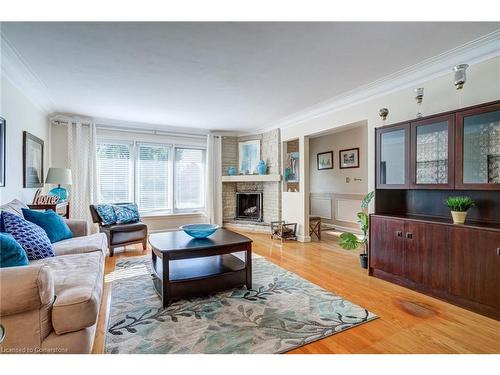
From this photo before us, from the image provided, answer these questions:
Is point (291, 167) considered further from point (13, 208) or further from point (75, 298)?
point (75, 298)

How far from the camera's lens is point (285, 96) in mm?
3713

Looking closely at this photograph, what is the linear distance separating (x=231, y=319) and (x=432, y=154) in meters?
2.45

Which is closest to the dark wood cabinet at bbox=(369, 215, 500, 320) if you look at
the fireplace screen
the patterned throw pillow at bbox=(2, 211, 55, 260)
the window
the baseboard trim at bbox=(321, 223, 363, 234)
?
the baseboard trim at bbox=(321, 223, 363, 234)

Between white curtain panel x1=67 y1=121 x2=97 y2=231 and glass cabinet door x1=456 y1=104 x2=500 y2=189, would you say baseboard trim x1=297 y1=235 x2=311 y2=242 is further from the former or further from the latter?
white curtain panel x1=67 y1=121 x2=97 y2=231

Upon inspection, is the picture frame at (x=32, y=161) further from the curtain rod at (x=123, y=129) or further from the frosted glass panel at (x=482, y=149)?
the frosted glass panel at (x=482, y=149)

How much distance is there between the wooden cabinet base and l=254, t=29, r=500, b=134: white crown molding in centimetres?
219

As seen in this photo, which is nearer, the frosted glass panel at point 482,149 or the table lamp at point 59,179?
the frosted glass panel at point 482,149

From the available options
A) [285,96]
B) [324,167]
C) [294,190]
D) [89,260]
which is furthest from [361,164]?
[89,260]

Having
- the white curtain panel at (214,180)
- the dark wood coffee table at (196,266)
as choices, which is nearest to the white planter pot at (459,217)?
the dark wood coffee table at (196,266)

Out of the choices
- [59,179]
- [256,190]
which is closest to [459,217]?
[256,190]

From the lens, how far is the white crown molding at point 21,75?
7.98ft

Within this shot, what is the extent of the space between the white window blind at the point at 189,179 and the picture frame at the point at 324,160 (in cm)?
296

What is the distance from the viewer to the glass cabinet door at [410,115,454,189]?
7.85 feet

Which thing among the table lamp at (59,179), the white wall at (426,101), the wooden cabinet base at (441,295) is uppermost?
the white wall at (426,101)
